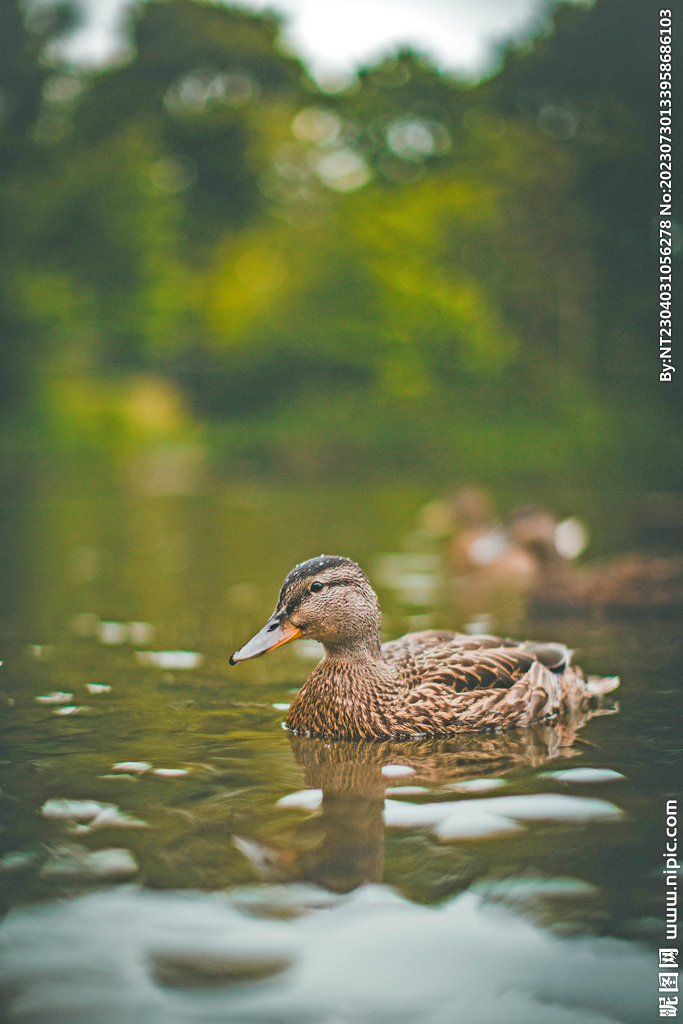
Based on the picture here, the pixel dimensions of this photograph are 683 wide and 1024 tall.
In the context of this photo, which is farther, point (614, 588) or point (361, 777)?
point (614, 588)

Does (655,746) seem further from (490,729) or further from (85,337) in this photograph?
(85,337)

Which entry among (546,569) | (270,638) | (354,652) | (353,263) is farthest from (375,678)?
(353,263)

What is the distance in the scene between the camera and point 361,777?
402cm

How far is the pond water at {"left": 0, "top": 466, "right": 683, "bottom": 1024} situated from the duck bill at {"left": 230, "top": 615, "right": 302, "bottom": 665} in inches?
17.9

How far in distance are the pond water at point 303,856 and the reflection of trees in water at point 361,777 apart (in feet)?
0.04

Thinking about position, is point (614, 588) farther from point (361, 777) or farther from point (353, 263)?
point (353, 263)

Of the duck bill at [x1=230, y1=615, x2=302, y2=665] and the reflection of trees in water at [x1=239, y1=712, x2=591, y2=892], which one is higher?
the duck bill at [x1=230, y1=615, x2=302, y2=665]

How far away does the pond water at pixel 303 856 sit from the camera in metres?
2.66

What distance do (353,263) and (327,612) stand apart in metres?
34.3

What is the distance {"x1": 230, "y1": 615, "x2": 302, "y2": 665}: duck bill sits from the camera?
4.14 metres

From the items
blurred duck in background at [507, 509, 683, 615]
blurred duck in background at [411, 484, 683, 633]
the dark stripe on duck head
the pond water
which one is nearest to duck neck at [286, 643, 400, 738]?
the pond water

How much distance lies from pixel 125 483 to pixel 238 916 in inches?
834

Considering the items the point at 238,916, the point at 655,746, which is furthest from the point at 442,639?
the point at 238,916

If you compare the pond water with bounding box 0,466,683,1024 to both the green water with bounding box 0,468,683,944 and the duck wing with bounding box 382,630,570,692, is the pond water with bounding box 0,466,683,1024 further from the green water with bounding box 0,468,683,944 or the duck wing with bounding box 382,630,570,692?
the duck wing with bounding box 382,630,570,692
